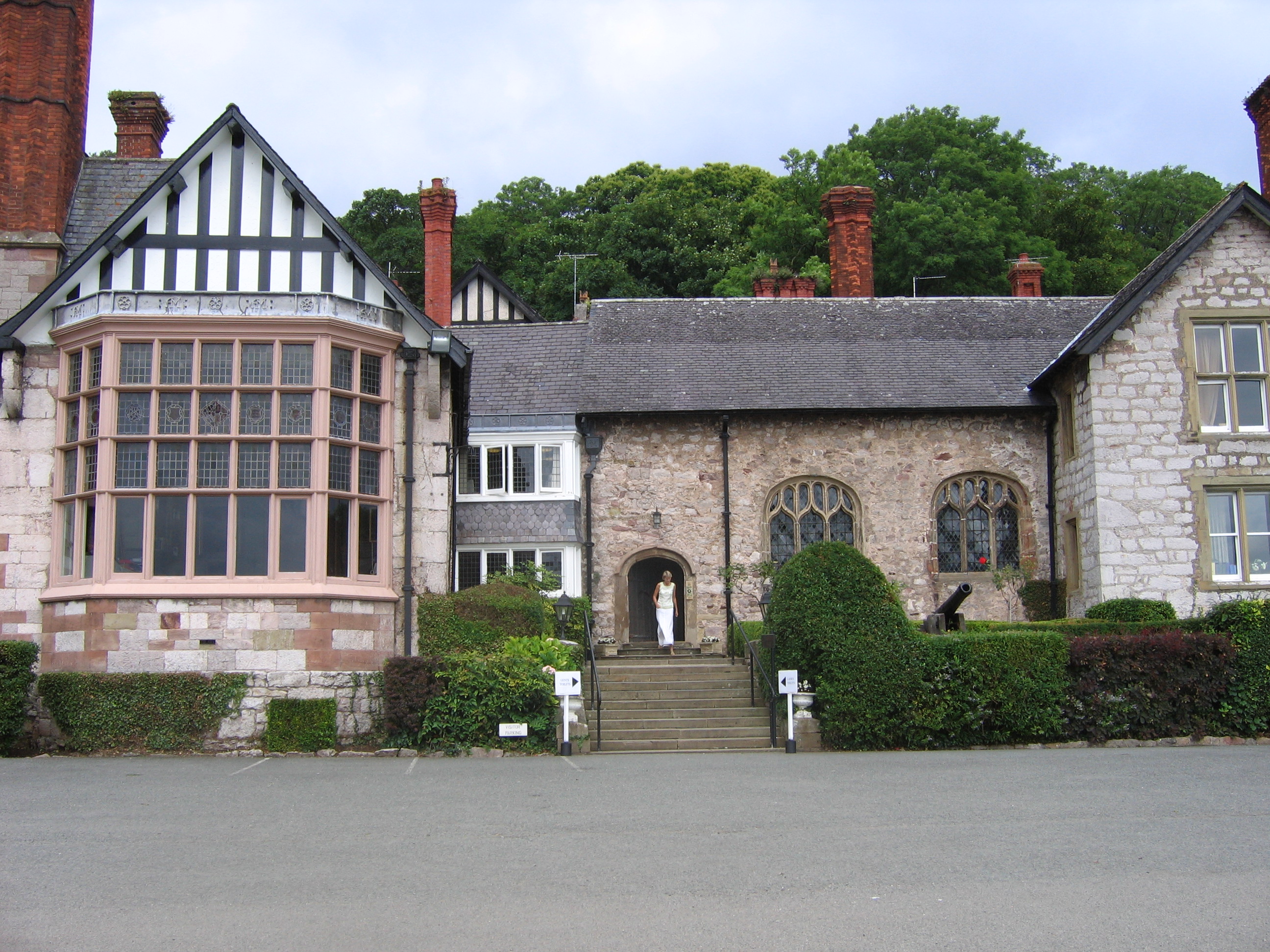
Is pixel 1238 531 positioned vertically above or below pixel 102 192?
below

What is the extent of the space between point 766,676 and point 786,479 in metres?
7.36

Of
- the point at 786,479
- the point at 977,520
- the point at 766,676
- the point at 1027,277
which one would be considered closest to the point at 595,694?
the point at 766,676

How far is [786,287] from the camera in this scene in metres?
31.3

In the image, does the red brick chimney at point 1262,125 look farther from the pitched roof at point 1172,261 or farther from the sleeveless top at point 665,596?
the sleeveless top at point 665,596

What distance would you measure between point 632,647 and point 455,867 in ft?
50.1

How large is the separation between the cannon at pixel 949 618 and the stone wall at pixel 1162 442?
3.40 meters

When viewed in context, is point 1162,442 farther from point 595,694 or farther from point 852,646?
point 595,694

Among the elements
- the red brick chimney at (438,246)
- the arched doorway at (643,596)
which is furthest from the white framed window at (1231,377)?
the red brick chimney at (438,246)

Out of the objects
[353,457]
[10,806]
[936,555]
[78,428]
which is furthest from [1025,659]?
[78,428]

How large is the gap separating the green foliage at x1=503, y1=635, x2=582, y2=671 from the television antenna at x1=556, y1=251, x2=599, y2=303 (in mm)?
25086

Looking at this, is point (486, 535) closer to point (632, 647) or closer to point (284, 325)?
point (632, 647)

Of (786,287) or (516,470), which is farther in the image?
(786,287)

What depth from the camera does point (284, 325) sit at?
16.6 m

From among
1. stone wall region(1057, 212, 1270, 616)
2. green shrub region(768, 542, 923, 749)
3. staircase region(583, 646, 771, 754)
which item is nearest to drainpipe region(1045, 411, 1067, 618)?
stone wall region(1057, 212, 1270, 616)
